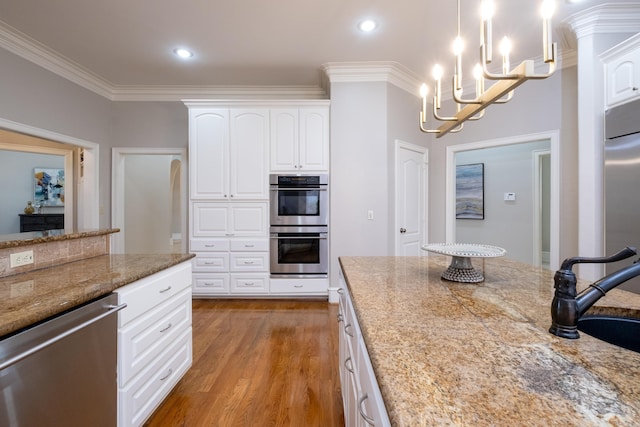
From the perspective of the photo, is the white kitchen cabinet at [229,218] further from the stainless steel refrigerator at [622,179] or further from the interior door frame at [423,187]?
the stainless steel refrigerator at [622,179]

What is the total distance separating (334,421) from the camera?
1536 mm

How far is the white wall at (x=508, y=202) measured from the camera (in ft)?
14.0

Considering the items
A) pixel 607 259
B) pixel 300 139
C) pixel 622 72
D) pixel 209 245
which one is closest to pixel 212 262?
pixel 209 245

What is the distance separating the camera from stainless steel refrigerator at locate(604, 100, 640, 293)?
1997 millimetres

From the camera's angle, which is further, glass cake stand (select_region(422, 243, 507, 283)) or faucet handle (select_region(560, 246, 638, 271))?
glass cake stand (select_region(422, 243, 507, 283))

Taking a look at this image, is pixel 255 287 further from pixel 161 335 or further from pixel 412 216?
pixel 412 216

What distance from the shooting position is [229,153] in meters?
3.35

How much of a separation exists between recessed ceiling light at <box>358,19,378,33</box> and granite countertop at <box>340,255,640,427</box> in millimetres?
2412

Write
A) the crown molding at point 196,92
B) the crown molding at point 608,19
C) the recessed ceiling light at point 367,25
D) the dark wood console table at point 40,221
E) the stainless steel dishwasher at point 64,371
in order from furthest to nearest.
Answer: the dark wood console table at point 40,221 → the crown molding at point 196,92 → the recessed ceiling light at point 367,25 → the crown molding at point 608,19 → the stainless steel dishwasher at point 64,371

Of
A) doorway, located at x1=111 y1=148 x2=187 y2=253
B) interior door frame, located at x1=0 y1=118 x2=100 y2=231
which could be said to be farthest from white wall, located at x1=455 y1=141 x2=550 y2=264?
interior door frame, located at x1=0 y1=118 x2=100 y2=231

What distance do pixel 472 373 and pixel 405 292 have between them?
0.55 m

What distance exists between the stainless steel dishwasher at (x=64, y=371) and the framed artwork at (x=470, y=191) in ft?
16.3

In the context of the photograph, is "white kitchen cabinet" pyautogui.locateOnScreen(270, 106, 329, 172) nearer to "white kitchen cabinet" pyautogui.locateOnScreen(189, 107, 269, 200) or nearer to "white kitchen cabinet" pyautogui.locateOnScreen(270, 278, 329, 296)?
"white kitchen cabinet" pyautogui.locateOnScreen(189, 107, 269, 200)

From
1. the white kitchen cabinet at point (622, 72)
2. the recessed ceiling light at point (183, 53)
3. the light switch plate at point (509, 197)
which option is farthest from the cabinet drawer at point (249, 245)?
the light switch plate at point (509, 197)
